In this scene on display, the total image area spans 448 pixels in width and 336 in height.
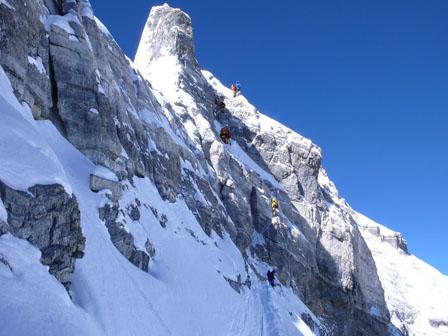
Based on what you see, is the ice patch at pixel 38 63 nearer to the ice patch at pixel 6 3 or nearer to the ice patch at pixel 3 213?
the ice patch at pixel 6 3

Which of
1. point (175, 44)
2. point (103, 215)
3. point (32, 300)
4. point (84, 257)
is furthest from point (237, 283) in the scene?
point (175, 44)

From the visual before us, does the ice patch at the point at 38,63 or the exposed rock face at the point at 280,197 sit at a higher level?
the exposed rock face at the point at 280,197

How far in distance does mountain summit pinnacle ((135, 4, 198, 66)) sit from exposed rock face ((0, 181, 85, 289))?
31261 mm

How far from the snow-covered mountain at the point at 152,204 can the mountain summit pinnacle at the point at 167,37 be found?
0.20 meters

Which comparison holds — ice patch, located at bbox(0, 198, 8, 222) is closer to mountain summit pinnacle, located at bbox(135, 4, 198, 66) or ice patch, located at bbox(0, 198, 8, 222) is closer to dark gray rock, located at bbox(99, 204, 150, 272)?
dark gray rock, located at bbox(99, 204, 150, 272)

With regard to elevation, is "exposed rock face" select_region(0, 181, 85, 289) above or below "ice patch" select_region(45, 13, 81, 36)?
below

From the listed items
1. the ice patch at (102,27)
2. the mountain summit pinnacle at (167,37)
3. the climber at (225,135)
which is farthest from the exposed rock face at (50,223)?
the mountain summit pinnacle at (167,37)

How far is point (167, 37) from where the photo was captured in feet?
152

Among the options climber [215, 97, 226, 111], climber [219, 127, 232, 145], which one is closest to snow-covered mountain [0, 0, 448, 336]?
climber [215, 97, 226, 111]

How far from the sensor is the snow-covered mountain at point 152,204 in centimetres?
1409

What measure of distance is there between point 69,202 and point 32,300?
441cm

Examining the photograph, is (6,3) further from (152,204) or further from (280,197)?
(280,197)

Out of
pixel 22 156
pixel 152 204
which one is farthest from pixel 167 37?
pixel 22 156

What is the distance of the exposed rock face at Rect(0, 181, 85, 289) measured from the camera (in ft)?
43.5
